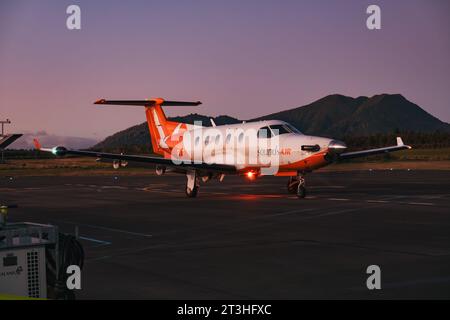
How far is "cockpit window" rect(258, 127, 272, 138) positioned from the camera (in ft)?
84.8

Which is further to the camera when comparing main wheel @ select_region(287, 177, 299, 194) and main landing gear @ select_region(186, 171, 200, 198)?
main wheel @ select_region(287, 177, 299, 194)

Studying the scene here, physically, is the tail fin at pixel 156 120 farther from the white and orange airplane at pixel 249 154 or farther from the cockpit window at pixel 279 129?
the cockpit window at pixel 279 129

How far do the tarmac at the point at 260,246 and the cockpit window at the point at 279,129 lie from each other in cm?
346

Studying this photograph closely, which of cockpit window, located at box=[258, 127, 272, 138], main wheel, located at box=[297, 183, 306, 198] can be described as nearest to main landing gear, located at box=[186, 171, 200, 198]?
cockpit window, located at box=[258, 127, 272, 138]

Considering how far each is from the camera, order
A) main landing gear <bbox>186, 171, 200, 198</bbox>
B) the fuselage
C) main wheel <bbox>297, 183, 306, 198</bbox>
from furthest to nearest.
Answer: main landing gear <bbox>186, 171, 200, 198</bbox> → main wheel <bbox>297, 183, 306, 198</bbox> → the fuselage

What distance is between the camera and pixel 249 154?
86.3ft

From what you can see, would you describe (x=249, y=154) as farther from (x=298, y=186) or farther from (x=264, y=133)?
(x=298, y=186)

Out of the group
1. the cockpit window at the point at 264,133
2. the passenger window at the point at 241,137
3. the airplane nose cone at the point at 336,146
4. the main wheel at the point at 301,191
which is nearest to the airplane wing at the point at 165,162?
the passenger window at the point at 241,137

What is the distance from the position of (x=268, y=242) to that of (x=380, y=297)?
524cm

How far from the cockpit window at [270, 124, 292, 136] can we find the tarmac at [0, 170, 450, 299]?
3.46 metres

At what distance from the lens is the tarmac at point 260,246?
857 centimetres

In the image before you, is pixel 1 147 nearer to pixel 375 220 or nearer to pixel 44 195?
pixel 375 220

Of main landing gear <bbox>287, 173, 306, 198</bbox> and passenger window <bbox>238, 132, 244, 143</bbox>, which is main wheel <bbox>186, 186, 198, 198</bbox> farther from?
main landing gear <bbox>287, 173, 306, 198</bbox>

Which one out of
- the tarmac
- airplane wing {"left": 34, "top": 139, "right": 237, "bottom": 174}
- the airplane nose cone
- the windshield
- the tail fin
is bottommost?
the tarmac
